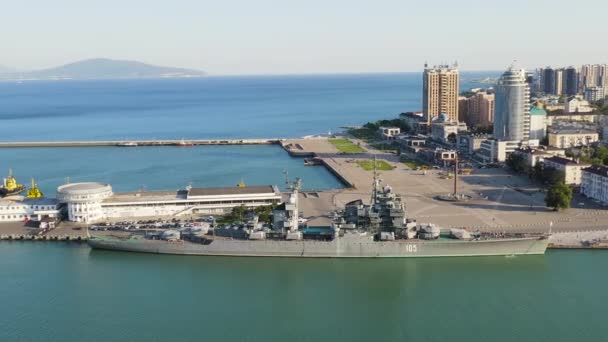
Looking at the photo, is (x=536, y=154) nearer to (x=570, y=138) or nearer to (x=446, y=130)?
(x=570, y=138)

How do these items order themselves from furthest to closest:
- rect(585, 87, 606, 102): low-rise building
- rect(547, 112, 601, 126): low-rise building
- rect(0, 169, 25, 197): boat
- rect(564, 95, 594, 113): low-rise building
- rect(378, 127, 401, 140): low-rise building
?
rect(585, 87, 606, 102): low-rise building
rect(564, 95, 594, 113): low-rise building
rect(378, 127, 401, 140): low-rise building
rect(547, 112, 601, 126): low-rise building
rect(0, 169, 25, 197): boat

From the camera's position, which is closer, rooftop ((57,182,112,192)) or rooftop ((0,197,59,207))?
rooftop ((57,182,112,192))

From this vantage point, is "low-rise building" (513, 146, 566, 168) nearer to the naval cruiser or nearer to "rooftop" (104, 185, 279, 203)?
the naval cruiser

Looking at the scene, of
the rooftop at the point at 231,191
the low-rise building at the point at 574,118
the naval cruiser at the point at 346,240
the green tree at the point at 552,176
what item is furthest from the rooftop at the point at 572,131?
the rooftop at the point at 231,191

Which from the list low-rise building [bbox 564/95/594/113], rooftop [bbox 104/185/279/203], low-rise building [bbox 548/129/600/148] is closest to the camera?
rooftop [bbox 104/185/279/203]

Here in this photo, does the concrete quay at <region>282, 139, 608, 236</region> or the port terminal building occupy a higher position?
the port terminal building

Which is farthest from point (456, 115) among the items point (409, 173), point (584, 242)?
point (584, 242)

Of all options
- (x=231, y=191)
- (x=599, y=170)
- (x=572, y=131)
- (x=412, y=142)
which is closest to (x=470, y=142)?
(x=412, y=142)

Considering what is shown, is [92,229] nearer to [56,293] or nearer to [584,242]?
[56,293]

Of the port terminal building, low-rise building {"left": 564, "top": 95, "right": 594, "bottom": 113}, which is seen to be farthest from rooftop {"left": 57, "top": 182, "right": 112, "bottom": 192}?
low-rise building {"left": 564, "top": 95, "right": 594, "bottom": 113}
